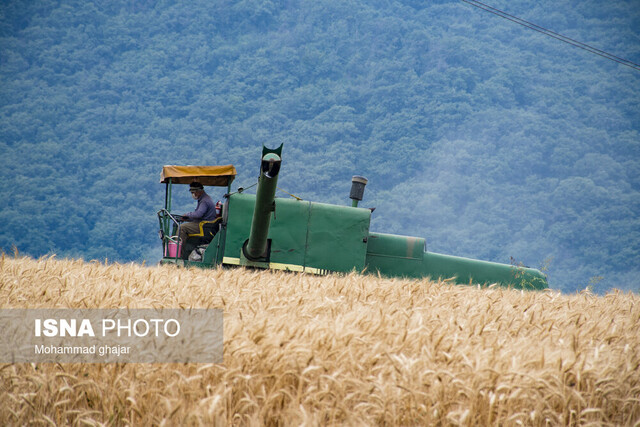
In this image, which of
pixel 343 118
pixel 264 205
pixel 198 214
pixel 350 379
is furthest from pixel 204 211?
pixel 343 118

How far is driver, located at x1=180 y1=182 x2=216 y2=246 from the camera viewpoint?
30.8 feet

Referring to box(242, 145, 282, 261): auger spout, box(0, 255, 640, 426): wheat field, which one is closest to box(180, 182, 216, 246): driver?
box(242, 145, 282, 261): auger spout

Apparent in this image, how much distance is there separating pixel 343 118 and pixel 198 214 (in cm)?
11731

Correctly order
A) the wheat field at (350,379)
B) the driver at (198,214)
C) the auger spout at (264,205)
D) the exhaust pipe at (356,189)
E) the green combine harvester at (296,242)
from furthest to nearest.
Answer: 1. the exhaust pipe at (356,189)
2. the driver at (198,214)
3. the green combine harvester at (296,242)
4. the auger spout at (264,205)
5. the wheat field at (350,379)

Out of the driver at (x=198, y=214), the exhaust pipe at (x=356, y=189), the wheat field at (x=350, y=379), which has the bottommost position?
the driver at (x=198, y=214)

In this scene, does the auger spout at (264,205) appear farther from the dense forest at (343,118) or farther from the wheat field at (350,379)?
the dense forest at (343,118)

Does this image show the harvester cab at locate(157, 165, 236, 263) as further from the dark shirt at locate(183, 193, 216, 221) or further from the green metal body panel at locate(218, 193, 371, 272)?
the green metal body panel at locate(218, 193, 371, 272)

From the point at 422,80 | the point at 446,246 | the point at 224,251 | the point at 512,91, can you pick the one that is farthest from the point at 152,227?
the point at 224,251

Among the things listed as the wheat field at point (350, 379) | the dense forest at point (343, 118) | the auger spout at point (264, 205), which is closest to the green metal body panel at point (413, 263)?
the auger spout at point (264, 205)

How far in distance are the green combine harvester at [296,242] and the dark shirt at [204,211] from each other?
137 mm

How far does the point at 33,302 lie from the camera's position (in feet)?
14.2

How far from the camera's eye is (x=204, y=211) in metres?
9.60

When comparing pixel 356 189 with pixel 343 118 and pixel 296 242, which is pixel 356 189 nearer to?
pixel 296 242

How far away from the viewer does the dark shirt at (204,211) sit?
949 cm
